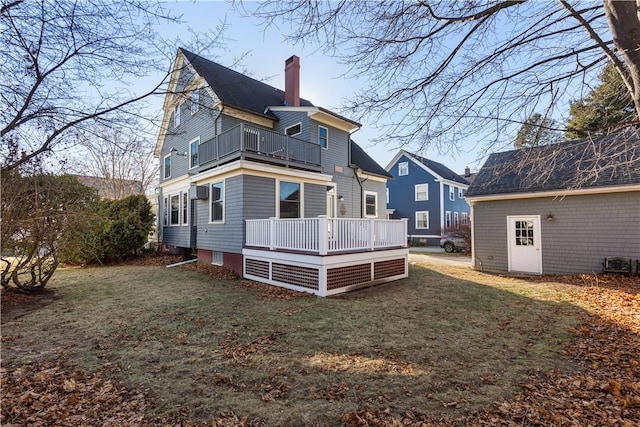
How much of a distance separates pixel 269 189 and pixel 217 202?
2245mm

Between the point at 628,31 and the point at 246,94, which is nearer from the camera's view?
the point at 628,31

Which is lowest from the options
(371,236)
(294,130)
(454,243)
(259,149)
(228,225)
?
(454,243)

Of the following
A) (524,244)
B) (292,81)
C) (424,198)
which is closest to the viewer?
(524,244)

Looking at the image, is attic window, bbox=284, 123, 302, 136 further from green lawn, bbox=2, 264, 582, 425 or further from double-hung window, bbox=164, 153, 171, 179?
green lawn, bbox=2, 264, 582, 425

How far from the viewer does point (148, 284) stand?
8828 millimetres

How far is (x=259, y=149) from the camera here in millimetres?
9812

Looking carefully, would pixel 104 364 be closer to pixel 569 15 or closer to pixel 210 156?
pixel 569 15

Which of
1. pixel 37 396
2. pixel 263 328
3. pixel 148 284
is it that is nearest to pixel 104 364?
pixel 37 396

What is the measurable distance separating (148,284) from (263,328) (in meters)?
5.40

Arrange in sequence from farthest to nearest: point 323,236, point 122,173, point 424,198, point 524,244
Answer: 1. point 424,198
2. point 122,173
3. point 524,244
4. point 323,236

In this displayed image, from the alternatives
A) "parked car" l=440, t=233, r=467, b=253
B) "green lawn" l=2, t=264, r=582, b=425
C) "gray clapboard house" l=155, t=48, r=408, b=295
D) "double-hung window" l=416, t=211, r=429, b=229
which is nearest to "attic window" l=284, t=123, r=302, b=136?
"gray clapboard house" l=155, t=48, r=408, b=295

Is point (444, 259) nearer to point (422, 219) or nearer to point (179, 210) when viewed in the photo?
point (422, 219)

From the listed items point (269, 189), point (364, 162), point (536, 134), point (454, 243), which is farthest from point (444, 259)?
point (536, 134)

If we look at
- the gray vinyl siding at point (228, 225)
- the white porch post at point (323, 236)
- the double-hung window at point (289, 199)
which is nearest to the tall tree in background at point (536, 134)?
the white porch post at point (323, 236)
